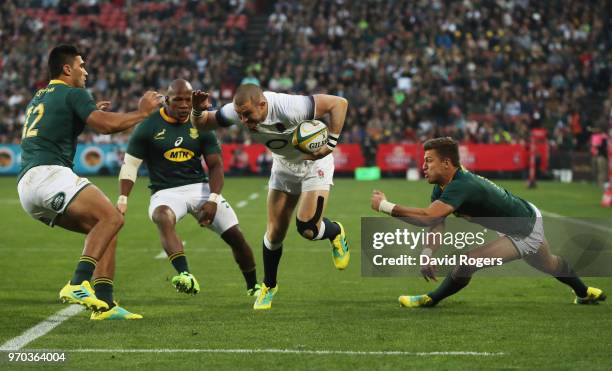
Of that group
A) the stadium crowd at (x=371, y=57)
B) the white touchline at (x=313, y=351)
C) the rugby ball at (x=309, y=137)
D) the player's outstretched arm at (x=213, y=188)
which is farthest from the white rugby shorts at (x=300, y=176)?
the stadium crowd at (x=371, y=57)

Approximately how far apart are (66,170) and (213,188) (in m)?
2.12

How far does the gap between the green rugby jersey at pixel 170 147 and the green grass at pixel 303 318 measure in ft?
3.82

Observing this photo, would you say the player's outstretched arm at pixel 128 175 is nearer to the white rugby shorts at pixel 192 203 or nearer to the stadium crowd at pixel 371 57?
the white rugby shorts at pixel 192 203

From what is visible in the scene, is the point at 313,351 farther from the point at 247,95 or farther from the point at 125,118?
the point at 247,95

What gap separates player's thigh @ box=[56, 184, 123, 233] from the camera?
843 cm

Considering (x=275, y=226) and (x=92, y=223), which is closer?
(x=92, y=223)

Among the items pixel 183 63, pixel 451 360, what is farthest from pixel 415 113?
pixel 451 360

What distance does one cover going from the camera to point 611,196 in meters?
23.7

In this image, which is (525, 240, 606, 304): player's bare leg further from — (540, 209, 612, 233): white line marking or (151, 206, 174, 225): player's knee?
(540, 209, 612, 233): white line marking

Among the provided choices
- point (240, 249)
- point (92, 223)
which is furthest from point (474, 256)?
point (92, 223)

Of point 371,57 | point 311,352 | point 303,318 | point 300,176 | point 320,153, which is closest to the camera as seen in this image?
point 311,352

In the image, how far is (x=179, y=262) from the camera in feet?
33.2

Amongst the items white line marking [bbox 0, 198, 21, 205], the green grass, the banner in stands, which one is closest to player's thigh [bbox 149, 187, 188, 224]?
the green grass

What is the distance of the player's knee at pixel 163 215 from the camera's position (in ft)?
34.1
